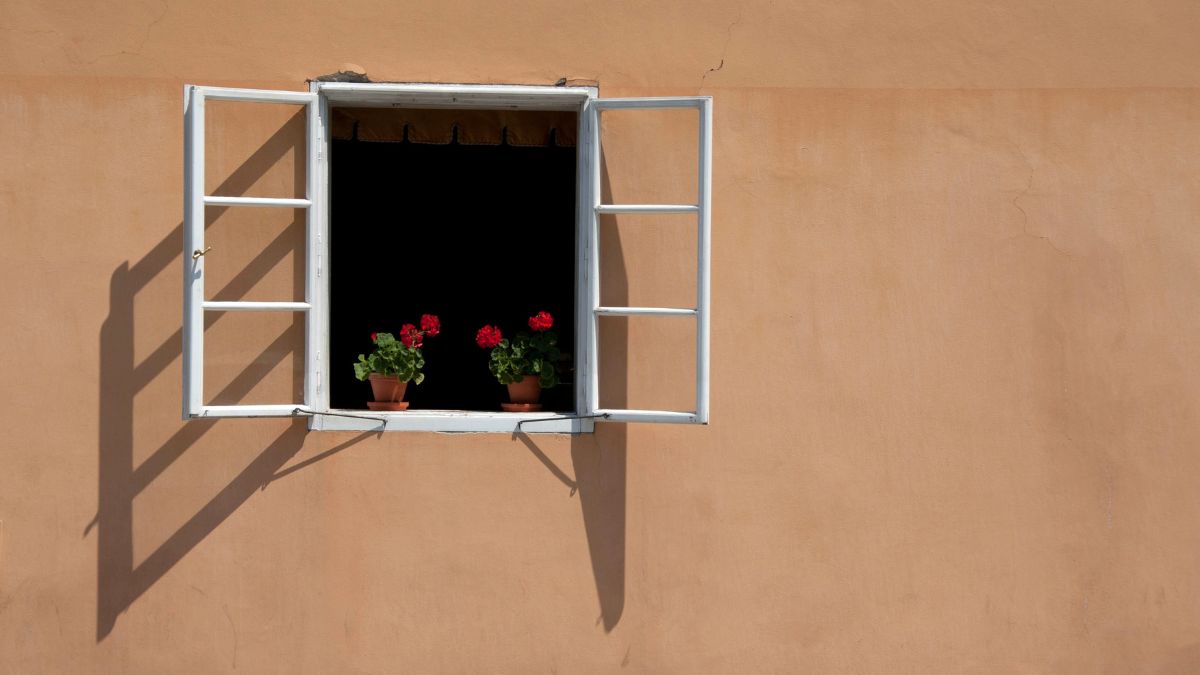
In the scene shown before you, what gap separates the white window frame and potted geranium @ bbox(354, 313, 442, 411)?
0.11m

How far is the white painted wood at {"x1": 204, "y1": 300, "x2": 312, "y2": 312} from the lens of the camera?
378cm

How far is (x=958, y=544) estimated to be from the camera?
163 inches

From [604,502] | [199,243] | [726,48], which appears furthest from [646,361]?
[199,243]

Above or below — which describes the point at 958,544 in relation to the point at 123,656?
above

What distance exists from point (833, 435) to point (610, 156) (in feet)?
3.92

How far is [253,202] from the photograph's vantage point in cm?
380

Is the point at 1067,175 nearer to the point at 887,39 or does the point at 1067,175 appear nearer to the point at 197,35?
the point at 887,39

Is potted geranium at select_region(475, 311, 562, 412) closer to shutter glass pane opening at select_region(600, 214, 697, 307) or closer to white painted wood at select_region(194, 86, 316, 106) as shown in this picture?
shutter glass pane opening at select_region(600, 214, 697, 307)

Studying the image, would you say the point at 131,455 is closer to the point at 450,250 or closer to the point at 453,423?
the point at 453,423

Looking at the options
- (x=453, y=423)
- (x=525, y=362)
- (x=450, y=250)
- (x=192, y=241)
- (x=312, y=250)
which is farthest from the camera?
(x=450, y=250)

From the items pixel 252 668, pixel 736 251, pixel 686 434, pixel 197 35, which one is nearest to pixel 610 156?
pixel 736 251

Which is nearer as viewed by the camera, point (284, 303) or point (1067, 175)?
point (284, 303)

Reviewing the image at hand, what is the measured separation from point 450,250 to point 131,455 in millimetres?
2125

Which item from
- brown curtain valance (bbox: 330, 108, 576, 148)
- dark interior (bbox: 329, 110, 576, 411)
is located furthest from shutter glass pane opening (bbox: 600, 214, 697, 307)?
dark interior (bbox: 329, 110, 576, 411)
